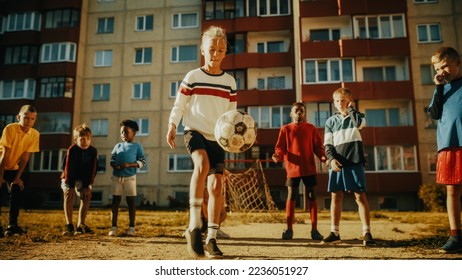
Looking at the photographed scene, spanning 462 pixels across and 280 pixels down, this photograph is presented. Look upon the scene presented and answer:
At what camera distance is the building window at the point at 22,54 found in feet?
58.7


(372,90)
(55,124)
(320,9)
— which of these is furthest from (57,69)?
(372,90)

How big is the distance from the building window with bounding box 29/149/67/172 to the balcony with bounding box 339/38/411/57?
13.8 metres

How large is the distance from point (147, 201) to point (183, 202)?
1703mm

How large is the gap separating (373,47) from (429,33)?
3178mm

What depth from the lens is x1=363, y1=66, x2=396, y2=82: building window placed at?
15.0 metres

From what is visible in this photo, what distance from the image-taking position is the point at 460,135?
8.73ft

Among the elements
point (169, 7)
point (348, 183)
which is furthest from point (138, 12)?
point (348, 183)

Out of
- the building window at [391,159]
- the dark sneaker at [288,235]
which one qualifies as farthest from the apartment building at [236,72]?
the dark sneaker at [288,235]

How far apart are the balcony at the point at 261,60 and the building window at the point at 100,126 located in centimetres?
664

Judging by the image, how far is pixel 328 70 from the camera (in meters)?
14.5

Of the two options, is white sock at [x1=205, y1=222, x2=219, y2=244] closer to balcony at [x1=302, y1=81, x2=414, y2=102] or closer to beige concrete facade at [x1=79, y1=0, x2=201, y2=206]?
balcony at [x1=302, y1=81, x2=414, y2=102]

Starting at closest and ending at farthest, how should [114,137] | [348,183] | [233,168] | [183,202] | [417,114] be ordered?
[348,183] → [233,168] → [417,114] → [183,202] → [114,137]

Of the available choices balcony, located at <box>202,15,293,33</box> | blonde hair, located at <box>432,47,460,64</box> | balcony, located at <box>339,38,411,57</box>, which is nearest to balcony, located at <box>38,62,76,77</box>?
balcony, located at <box>202,15,293,33</box>
